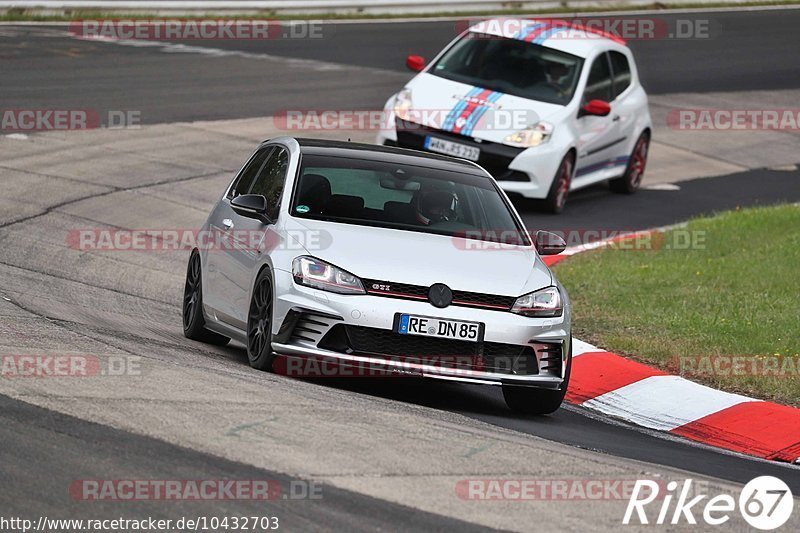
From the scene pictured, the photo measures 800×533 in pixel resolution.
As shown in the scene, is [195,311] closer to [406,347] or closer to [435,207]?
[435,207]

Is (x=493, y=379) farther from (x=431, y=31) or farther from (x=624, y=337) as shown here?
(x=431, y=31)

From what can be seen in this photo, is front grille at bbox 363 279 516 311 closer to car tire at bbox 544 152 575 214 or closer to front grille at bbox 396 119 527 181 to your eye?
front grille at bbox 396 119 527 181

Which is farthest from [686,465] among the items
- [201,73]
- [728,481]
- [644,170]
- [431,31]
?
[431,31]

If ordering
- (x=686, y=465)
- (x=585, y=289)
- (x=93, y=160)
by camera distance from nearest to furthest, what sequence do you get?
(x=686, y=465), (x=585, y=289), (x=93, y=160)

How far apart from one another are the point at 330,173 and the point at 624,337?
2.90m

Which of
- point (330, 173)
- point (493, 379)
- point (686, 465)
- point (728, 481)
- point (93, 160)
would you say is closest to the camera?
point (728, 481)

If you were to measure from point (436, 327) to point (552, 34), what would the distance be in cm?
1033

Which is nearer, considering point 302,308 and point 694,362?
point 302,308

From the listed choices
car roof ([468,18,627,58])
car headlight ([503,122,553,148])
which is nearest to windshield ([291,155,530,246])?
car headlight ([503,122,553,148])

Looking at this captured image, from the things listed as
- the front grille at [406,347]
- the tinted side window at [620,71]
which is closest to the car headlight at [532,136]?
the tinted side window at [620,71]

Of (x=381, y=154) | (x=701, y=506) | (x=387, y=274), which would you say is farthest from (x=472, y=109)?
(x=701, y=506)

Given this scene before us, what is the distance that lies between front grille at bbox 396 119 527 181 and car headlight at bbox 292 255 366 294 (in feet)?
25.0

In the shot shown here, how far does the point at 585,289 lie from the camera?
13250 millimetres

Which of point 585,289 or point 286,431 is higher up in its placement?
point 286,431
